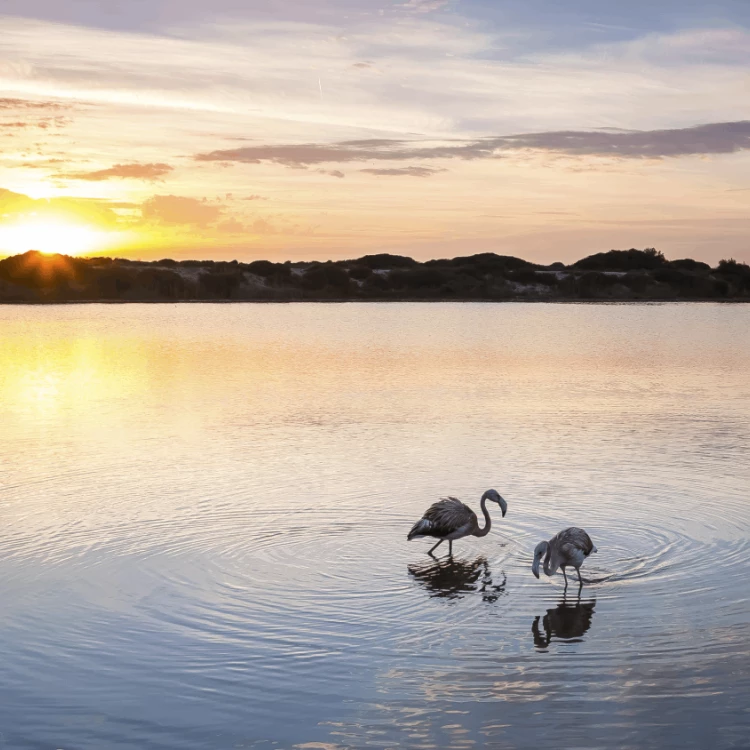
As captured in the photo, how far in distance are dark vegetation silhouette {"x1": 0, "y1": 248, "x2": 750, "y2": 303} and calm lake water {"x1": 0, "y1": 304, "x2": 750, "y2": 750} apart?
104743mm

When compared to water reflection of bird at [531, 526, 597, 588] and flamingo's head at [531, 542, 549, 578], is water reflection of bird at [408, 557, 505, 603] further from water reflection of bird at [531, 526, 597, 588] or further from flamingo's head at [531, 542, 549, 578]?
water reflection of bird at [531, 526, 597, 588]

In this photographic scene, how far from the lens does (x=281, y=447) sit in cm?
2017

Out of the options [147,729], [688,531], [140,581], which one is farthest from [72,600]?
[688,531]

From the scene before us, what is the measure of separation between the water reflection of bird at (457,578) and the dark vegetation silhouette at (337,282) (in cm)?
11905

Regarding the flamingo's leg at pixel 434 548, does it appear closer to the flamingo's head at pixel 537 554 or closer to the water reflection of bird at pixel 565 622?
the flamingo's head at pixel 537 554

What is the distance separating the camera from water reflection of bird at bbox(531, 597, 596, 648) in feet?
33.3

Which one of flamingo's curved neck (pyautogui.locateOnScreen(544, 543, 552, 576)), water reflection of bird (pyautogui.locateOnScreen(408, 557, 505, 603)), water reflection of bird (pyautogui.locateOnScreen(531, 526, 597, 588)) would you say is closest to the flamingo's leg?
water reflection of bird (pyautogui.locateOnScreen(408, 557, 505, 603))

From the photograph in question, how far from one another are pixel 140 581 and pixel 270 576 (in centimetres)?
150

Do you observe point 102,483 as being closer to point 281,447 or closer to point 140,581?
point 281,447

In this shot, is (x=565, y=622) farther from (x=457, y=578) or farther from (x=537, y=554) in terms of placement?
(x=457, y=578)

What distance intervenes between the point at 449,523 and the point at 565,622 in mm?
3060

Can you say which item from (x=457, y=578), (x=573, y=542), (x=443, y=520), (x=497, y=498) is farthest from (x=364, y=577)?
(x=497, y=498)

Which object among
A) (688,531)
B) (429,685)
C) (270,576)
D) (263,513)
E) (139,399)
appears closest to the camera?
(429,685)

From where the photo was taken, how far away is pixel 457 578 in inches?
489
